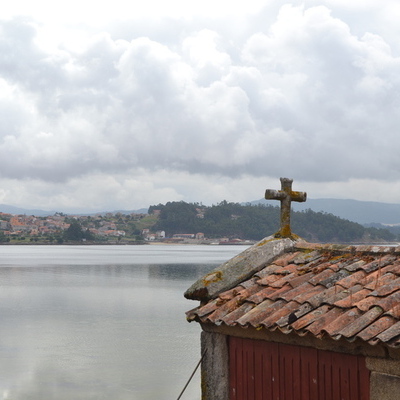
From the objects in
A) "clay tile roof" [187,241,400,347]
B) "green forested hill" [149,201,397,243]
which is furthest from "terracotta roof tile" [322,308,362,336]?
"green forested hill" [149,201,397,243]

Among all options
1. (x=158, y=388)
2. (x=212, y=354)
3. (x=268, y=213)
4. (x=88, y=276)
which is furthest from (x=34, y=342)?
(x=268, y=213)

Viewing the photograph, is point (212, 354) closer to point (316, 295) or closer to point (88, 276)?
point (316, 295)

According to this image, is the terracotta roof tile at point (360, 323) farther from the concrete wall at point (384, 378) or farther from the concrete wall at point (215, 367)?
the concrete wall at point (215, 367)

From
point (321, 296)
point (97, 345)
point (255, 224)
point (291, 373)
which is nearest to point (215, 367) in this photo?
point (291, 373)

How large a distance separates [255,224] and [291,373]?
559ft

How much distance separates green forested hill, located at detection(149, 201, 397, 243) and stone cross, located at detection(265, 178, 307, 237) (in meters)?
135

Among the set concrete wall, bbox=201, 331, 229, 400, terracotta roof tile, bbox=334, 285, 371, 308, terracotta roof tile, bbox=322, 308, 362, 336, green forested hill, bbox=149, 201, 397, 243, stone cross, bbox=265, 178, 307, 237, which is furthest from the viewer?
green forested hill, bbox=149, 201, 397, 243

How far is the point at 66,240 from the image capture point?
194 metres

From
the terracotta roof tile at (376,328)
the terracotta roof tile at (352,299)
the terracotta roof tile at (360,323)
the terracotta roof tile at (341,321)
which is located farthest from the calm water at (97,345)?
the terracotta roof tile at (376,328)

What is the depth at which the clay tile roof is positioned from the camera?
4.48 m

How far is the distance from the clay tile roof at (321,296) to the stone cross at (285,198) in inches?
10.6

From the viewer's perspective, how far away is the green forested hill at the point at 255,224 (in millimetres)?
151625

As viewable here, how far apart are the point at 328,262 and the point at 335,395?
129cm

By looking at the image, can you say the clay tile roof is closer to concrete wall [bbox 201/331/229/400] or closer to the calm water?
concrete wall [bbox 201/331/229/400]
